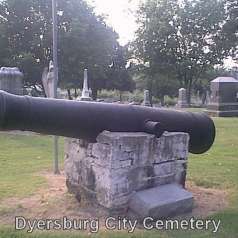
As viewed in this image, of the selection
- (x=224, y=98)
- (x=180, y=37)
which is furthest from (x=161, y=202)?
(x=180, y=37)

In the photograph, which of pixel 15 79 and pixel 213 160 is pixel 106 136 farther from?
pixel 15 79

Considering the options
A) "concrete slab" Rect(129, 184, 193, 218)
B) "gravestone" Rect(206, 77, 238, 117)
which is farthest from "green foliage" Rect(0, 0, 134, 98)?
"concrete slab" Rect(129, 184, 193, 218)

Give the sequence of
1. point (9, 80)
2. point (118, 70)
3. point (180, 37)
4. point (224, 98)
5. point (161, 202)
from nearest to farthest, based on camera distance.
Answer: point (161, 202) < point (9, 80) < point (224, 98) < point (180, 37) < point (118, 70)

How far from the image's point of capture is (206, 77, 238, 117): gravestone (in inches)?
928

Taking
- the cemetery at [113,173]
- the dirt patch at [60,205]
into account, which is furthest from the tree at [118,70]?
the dirt patch at [60,205]

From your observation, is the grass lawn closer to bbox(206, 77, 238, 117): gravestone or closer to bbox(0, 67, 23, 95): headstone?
bbox(0, 67, 23, 95): headstone

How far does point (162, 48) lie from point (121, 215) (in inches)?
1462

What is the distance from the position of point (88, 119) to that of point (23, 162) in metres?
4.20

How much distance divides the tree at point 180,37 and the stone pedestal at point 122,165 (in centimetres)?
3555

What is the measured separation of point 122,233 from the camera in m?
4.84

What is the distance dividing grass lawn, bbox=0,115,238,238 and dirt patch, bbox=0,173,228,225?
0.63 feet

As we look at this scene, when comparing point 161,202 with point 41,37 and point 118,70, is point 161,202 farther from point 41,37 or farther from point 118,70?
point 118,70

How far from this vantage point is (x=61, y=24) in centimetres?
3300

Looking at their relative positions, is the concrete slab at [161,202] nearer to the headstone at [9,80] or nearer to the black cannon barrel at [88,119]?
the black cannon barrel at [88,119]
